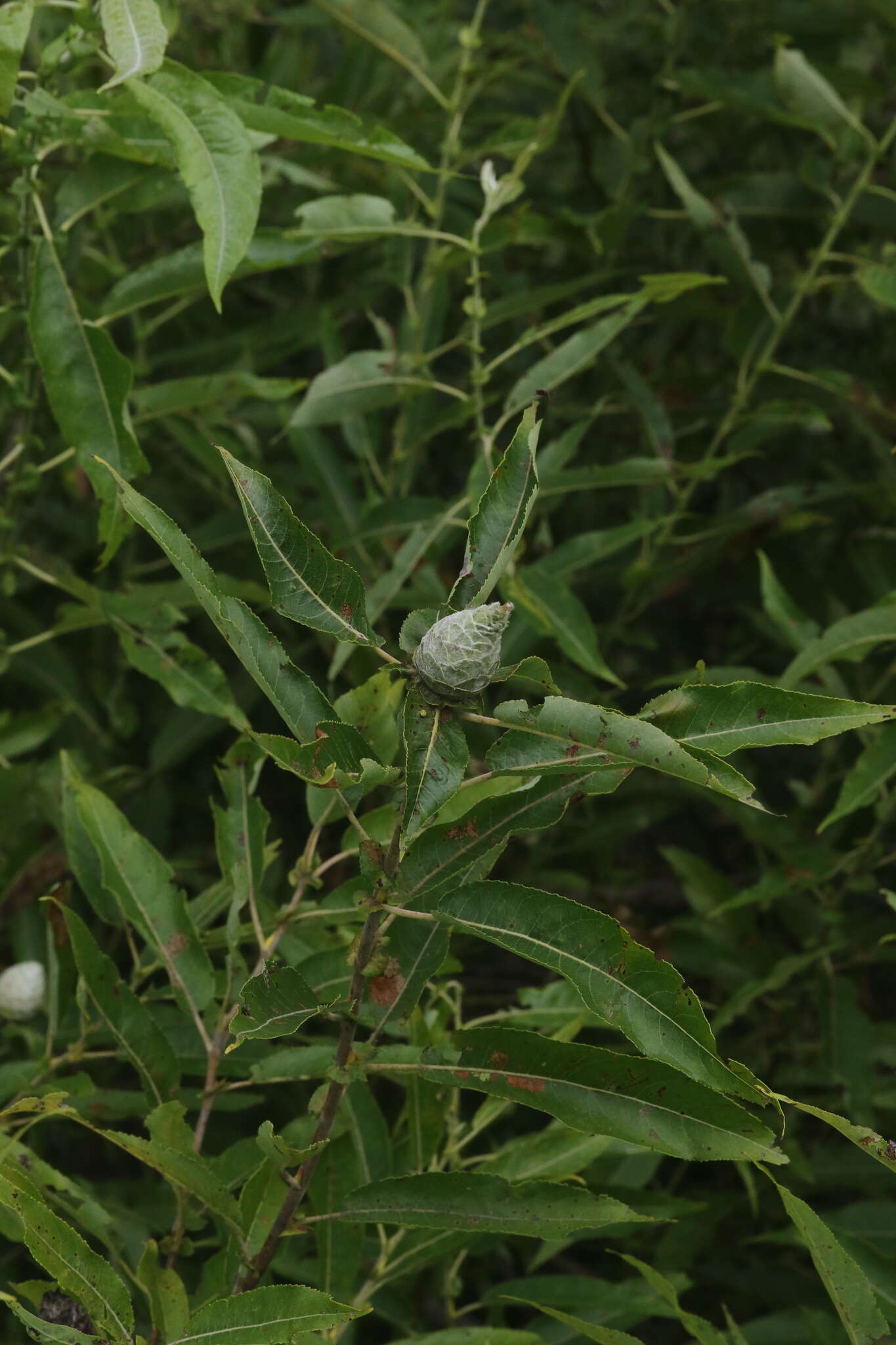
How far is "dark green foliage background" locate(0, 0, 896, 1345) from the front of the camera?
4.33ft

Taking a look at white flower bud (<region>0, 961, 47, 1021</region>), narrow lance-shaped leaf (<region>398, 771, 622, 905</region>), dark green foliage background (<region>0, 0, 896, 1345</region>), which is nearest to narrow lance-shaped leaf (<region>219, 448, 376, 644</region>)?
narrow lance-shaped leaf (<region>398, 771, 622, 905</region>)

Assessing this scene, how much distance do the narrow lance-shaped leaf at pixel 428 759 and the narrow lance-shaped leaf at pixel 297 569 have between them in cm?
6

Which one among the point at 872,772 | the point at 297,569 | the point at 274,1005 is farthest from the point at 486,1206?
the point at 872,772

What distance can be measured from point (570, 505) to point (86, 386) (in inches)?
34.8

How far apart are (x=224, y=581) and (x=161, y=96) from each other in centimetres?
52

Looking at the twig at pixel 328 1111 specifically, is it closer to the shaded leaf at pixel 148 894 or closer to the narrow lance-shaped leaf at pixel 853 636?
the shaded leaf at pixel 148 894

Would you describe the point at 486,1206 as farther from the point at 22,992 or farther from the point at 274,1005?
the point at 22,992

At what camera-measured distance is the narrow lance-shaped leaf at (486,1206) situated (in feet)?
2.75

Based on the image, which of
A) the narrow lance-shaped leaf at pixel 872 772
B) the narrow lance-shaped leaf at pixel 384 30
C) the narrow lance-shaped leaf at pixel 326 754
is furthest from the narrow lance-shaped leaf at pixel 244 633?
the narrow lance-shaped leaf at pixel 384 30

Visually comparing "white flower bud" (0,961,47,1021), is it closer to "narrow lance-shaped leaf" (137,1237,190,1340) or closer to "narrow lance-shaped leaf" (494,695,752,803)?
"narrow lance-shaped leaf" (137,1237,190,1340)

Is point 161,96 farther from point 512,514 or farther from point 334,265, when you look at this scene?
point 334,265

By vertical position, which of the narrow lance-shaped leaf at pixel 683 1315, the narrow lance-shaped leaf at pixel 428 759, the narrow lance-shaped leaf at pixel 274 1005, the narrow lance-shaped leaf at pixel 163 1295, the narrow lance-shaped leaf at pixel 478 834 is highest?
the narrow lance-shaped leaf at pixel 428 759

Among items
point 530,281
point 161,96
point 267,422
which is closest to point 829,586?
point 530,281

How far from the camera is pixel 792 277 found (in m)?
1.79
